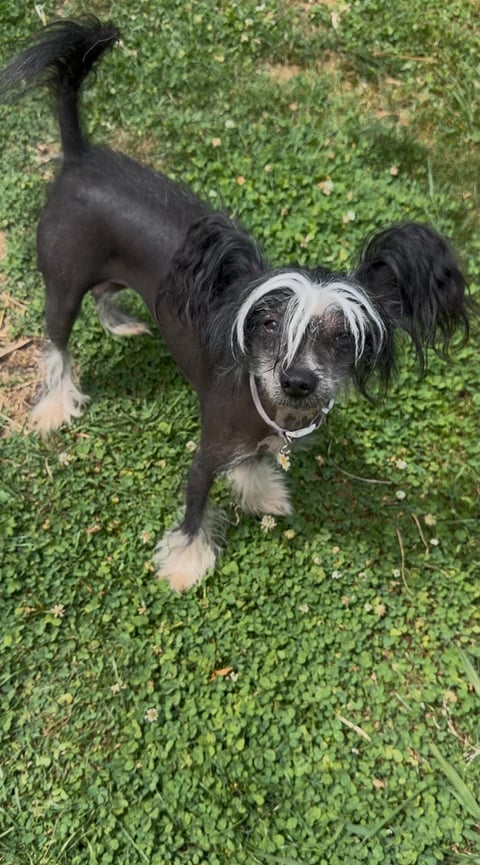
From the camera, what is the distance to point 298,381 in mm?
2217

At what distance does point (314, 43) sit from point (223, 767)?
486cm

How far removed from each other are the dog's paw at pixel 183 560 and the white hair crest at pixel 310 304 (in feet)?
4.35

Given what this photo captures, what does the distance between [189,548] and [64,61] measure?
2176mm

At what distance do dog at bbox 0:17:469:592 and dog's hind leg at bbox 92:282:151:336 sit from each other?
0.08m

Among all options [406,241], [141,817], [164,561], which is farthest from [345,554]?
[406,241]

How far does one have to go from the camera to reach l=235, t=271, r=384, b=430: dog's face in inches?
84.4

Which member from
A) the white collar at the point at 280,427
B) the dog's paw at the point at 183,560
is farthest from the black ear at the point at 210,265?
the dog's paw at the point at 183,560

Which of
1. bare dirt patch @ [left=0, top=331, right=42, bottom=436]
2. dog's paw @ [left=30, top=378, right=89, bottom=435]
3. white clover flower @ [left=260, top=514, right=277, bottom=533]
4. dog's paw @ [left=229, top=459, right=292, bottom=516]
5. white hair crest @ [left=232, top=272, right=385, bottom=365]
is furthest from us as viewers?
bare dirt patch @ [left=0, top=331, right=42, bottom=436]

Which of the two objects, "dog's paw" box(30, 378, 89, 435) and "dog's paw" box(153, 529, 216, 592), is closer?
"dog's paw" box(153, 529, 216, 592)

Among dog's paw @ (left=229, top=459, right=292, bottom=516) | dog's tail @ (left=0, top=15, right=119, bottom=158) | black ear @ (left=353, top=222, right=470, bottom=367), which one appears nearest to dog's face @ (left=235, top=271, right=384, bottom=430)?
black ear @ (left=353, top=222, right=470, bottom=367)

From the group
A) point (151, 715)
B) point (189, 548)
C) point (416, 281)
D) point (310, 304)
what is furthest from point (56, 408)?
point (416, 281)

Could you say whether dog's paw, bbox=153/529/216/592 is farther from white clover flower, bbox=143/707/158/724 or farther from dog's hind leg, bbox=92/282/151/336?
dog's hind leg, bbox=92/282/151/336

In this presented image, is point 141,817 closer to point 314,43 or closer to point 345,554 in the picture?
point 345,554

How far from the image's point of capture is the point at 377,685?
10.4 ft
